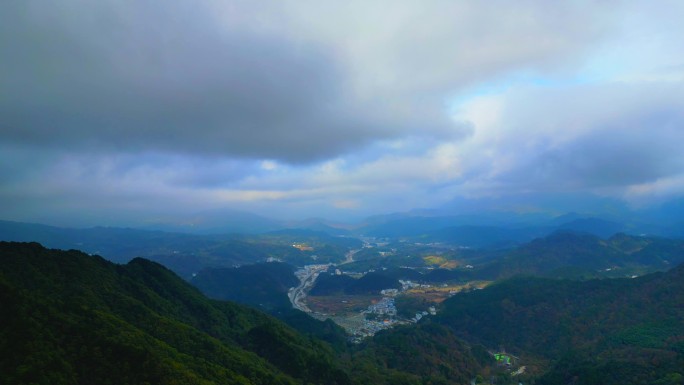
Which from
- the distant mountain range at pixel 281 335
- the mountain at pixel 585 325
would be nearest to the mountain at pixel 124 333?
the distant mountain range at pixel 281 335

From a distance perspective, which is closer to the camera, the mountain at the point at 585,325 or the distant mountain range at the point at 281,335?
the distant mountain range at the point at 281,335

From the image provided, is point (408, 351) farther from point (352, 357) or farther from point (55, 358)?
point (55, 358)

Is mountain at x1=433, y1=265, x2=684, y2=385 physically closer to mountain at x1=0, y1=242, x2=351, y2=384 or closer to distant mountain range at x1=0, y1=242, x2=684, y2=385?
distant mountain range at x1=0, y1=242, x2=684, y2=385

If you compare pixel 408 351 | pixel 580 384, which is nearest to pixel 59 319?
pixel 408 351

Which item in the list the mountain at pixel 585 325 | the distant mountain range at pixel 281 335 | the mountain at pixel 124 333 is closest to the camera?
the mountain at pixel 124 333

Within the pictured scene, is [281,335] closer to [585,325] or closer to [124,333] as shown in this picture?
[124,333]

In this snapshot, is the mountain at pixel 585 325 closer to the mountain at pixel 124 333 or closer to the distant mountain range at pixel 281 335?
the distant mountain range at pixel 281 335

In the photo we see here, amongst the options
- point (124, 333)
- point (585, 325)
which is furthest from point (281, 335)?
point (585, 325)

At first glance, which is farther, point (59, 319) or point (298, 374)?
point (298, 374)
